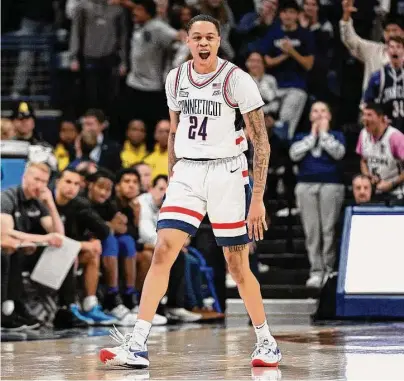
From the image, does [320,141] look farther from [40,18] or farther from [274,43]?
[40,18]

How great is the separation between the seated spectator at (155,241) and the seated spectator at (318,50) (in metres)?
3.93

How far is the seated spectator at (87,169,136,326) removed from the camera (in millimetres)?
13227

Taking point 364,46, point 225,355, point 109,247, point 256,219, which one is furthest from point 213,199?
point 364,46

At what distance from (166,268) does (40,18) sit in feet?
Result: 41.5

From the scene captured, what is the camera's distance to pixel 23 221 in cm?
1227

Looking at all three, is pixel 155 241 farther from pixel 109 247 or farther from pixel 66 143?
pixel 66 143

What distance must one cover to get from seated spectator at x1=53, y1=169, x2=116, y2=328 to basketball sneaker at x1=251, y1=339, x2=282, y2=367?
441cm

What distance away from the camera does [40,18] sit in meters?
20.2

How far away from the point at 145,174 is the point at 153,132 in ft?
10.6

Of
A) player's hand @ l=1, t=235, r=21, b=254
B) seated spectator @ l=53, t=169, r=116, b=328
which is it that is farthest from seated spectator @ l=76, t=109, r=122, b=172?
player's hand @ l=1, t=235, r=21, b=254

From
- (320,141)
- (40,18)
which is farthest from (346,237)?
(40,18)

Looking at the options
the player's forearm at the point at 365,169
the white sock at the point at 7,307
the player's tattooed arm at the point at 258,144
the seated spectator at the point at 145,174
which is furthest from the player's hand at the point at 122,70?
the player's tattooed arm at the point at 258,144

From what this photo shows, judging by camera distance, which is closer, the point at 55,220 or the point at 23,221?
the point at 23,221

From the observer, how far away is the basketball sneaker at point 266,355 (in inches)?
328
